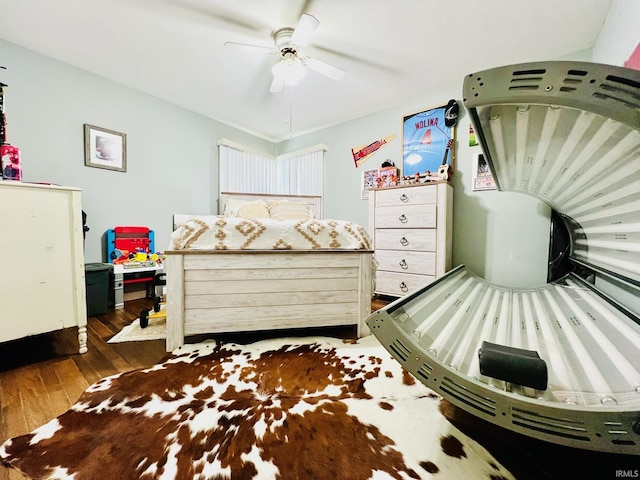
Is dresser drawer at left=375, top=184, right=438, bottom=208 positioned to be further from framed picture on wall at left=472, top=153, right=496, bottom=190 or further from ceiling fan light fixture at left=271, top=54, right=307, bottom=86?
ceiling fan light fixture at left=271, top=54, right=307, bottom=86

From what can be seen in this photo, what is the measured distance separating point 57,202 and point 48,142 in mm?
1578

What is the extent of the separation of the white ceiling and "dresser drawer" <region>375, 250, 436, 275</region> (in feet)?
6.22

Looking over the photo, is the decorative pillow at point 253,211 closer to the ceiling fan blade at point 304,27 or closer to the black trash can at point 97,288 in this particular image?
the black trash can at point 97,288

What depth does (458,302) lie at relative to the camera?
126 centimetres

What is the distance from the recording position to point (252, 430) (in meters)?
0.90

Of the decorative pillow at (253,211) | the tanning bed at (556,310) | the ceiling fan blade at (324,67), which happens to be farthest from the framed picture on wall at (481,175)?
the decorative pillow at (253,211)

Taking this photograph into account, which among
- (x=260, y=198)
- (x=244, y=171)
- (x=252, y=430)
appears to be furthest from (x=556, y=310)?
(x=244, y=171)

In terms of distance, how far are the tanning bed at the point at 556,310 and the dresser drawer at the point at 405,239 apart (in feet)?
3.89

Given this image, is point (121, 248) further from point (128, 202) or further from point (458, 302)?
point (458, 302)

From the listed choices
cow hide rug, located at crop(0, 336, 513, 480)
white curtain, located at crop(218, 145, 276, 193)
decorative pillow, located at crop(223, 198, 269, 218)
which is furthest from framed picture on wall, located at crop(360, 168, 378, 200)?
cow hide rug, located at crop(0, 336, 513, 480)

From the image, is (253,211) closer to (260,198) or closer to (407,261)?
(260,198)

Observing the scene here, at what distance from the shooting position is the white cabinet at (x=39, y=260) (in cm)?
128

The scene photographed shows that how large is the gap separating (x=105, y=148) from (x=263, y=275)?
2.55 metres

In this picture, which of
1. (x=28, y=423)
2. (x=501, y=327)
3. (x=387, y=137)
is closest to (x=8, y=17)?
(x=28, y=423)
